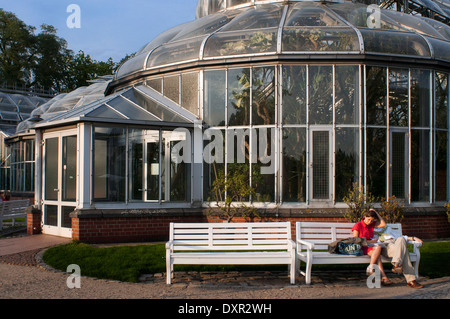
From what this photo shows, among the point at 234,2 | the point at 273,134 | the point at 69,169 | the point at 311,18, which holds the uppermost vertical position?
the point at 234,2

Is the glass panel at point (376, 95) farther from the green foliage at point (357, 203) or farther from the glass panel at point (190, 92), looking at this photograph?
the glass panel at point (190, 92)

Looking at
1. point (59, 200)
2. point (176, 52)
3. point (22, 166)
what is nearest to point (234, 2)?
point (176, 52)

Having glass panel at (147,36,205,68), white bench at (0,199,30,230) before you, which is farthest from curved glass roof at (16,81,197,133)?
white bench at (0,199,30,230)

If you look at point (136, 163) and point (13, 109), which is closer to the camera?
point (136, 163)

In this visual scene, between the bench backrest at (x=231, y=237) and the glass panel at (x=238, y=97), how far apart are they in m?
4.26

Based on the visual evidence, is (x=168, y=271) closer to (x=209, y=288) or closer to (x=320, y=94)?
(x=209, y=288)

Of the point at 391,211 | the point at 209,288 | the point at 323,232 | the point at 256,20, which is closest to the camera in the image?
the point at 209,288

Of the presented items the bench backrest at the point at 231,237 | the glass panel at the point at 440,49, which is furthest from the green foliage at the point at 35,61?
the bench backrest at the point at 231,237

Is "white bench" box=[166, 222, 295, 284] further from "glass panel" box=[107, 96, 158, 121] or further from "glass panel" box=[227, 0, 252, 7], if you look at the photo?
"glass panel" box=[227, 0, 252, 7]

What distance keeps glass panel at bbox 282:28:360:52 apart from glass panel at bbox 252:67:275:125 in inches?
28.7

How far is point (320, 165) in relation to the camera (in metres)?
11.2

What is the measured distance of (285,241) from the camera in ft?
25.3

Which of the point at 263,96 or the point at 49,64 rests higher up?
the point at 49,64

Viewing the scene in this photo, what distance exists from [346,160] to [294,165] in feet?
3.93
